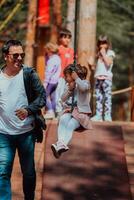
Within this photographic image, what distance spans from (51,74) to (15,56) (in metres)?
4.57

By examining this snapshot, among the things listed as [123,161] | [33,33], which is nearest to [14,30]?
[33,33]

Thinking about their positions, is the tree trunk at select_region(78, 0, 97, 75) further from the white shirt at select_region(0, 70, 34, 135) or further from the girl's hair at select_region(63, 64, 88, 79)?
the white shirt at select_region(0, 70, 34, 135)

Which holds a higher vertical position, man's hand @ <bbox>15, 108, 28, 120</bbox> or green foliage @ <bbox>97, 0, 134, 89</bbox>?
man's hand @ <bbox>15, 108, 28, 120</bbox>

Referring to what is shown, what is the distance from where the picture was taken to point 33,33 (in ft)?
54.0

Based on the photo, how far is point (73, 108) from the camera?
738 centimetres

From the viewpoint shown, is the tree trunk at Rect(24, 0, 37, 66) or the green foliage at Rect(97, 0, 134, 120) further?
the green foliage at Rect(97, 0, 134, 120)

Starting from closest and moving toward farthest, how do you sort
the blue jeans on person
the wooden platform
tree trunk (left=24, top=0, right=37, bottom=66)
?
the blue jeans on person < the wooden platform < tree trunk (left=24, top=0, right=37, bottom=66)

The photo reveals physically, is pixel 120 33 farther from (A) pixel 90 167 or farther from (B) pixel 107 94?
(A) pixel 90 167

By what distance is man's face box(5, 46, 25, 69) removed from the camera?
21.9 ft

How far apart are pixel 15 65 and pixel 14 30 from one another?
15697 millimetres

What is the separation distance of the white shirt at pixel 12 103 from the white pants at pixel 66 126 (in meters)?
0.78

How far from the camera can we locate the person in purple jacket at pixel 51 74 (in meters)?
11.0

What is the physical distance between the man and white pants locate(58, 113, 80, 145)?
0.70m

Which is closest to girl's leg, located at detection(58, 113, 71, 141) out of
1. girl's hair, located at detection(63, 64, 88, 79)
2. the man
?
girl's hair, located at detection(63, 64, 88, 79)
